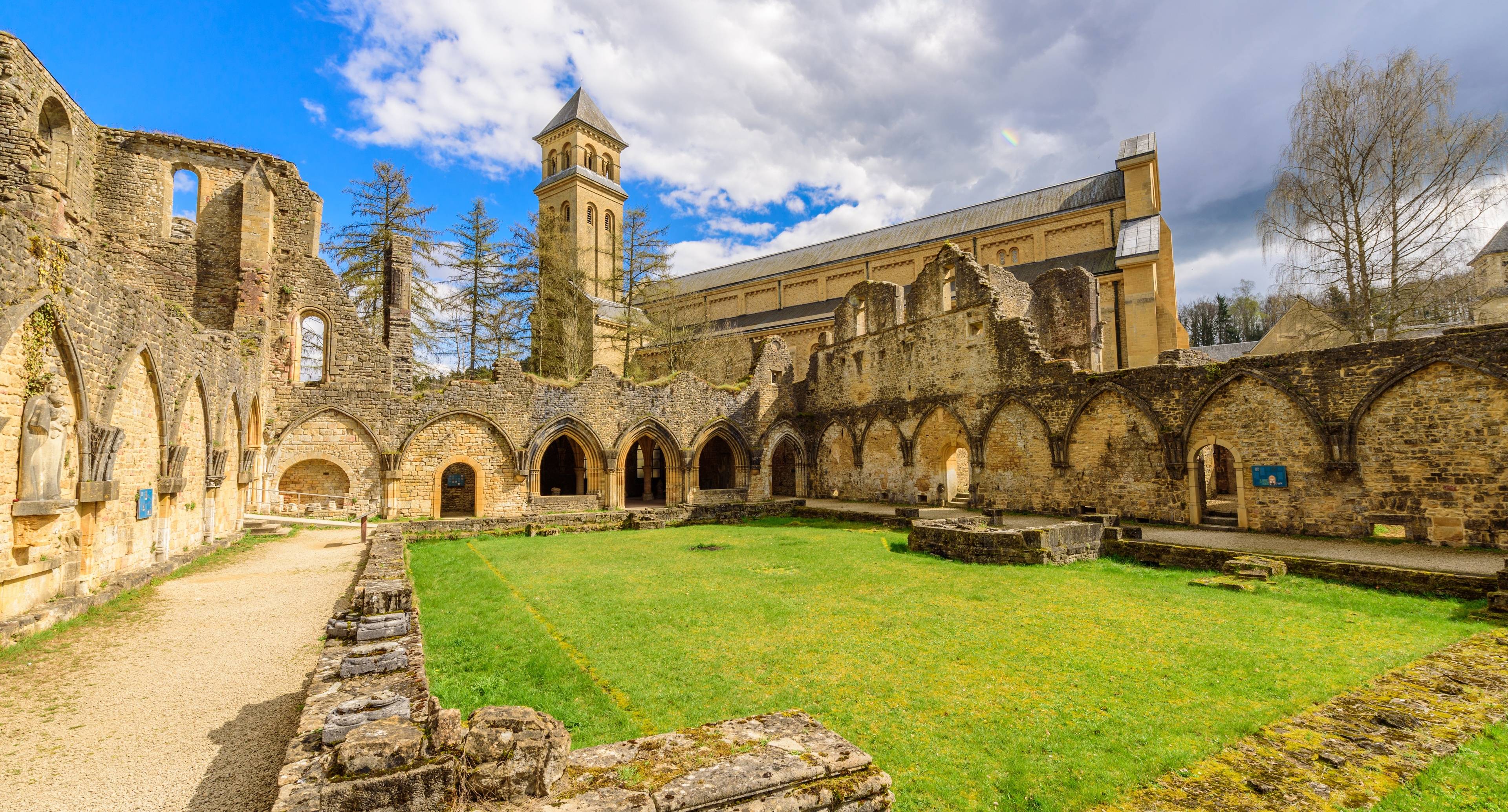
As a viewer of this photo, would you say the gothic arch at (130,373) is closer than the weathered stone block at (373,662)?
No

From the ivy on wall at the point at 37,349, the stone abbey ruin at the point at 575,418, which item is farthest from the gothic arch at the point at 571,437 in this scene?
the ivy on wall at the point at 37,349

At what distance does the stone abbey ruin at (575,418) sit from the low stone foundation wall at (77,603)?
10cm

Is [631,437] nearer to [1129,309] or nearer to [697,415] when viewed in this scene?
[697,415]

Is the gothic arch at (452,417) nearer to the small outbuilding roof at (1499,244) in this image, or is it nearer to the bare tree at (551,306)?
the bare tree at (551,306)

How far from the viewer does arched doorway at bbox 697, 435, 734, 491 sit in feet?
82.0

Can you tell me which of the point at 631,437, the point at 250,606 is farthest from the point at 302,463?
the point at 250,606

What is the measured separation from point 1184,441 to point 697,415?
44.9 feet

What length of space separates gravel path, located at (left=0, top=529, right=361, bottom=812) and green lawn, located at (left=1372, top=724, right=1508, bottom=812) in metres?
5.70

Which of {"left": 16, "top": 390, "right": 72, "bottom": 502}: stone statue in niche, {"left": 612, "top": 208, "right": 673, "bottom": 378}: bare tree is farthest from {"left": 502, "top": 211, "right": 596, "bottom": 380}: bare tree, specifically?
{"left": 16, "top": 390, "right": 72, "bottom": 502}: stone statue in niche

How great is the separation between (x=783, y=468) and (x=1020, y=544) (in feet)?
48.2

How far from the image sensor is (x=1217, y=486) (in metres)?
19.2

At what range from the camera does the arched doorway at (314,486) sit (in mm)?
16562

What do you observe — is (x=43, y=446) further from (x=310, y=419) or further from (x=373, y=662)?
(x=310, y=419)

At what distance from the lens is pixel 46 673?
5.30 m
